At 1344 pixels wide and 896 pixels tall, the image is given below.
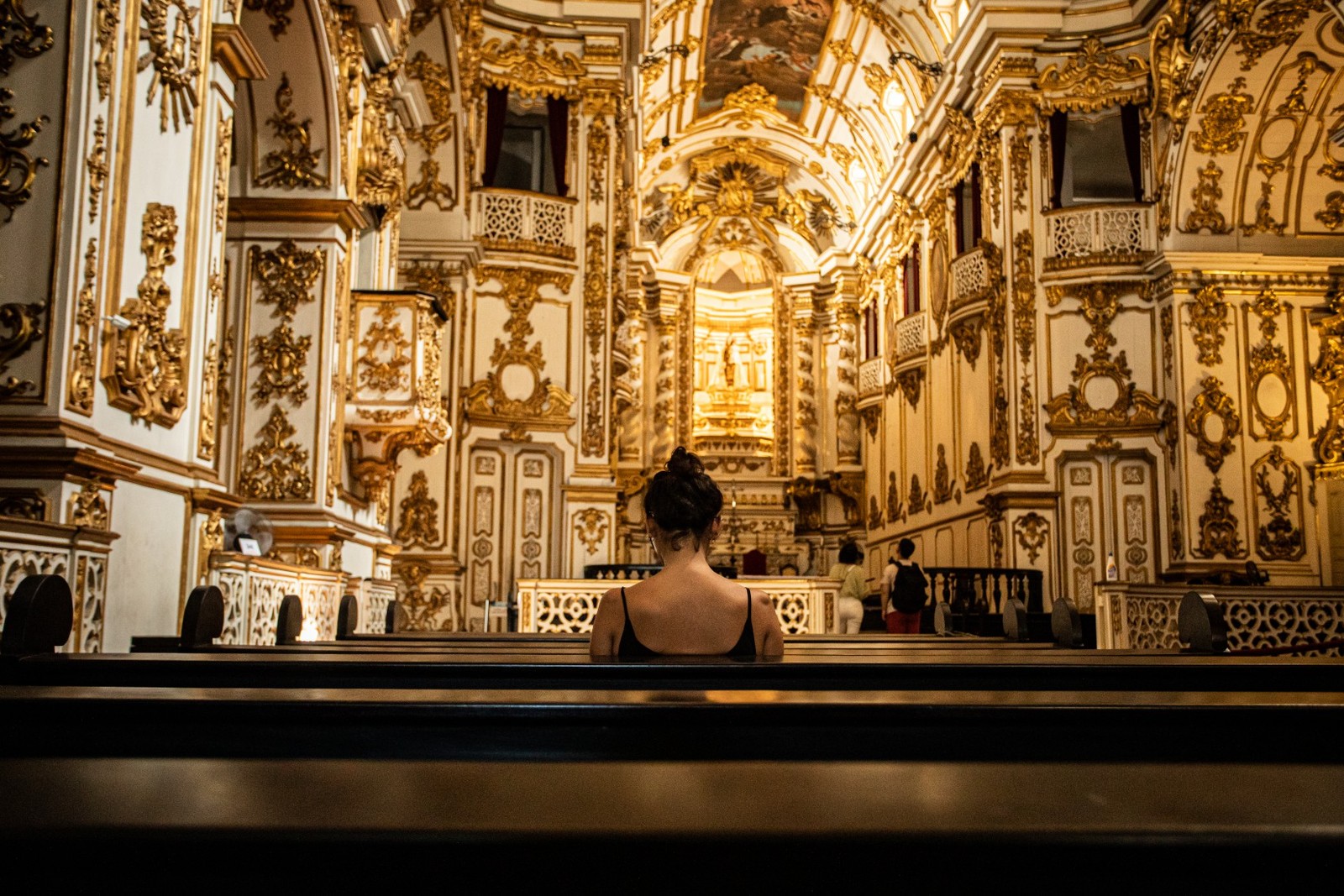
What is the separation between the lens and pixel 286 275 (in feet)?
27.7

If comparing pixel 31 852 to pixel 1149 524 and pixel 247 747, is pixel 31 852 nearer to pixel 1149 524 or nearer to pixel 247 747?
pixel 247 747

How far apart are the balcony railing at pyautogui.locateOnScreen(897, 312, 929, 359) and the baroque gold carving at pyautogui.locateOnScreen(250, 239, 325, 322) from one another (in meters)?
13.5

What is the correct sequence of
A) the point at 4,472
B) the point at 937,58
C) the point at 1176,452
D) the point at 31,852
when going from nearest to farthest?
1. the point at 31,852
2. the point at 4,472
3. the point at 1176,452
4. the point at 937,58

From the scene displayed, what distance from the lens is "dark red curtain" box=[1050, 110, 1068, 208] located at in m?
15.5

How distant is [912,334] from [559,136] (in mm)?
8409

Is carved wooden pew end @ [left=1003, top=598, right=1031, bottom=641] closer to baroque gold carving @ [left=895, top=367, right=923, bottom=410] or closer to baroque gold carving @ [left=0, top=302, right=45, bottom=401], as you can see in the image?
baroque gold carving @ [left=0, top=302, right=45, bottom=401]

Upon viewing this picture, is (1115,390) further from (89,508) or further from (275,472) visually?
(89,508)

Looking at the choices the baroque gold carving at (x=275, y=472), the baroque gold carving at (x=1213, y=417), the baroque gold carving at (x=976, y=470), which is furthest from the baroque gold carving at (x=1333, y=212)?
the baroque gold carving at (x=275, y=472)

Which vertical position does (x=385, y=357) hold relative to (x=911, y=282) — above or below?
below

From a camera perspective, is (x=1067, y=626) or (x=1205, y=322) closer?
(x=1067, y=626)

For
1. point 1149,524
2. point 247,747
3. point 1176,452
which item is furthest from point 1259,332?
point 247,747

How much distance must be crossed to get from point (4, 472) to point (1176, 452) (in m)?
13.6

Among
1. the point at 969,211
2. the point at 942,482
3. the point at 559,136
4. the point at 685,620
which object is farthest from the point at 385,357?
the point at 942,482

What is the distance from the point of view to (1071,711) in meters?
1.73
